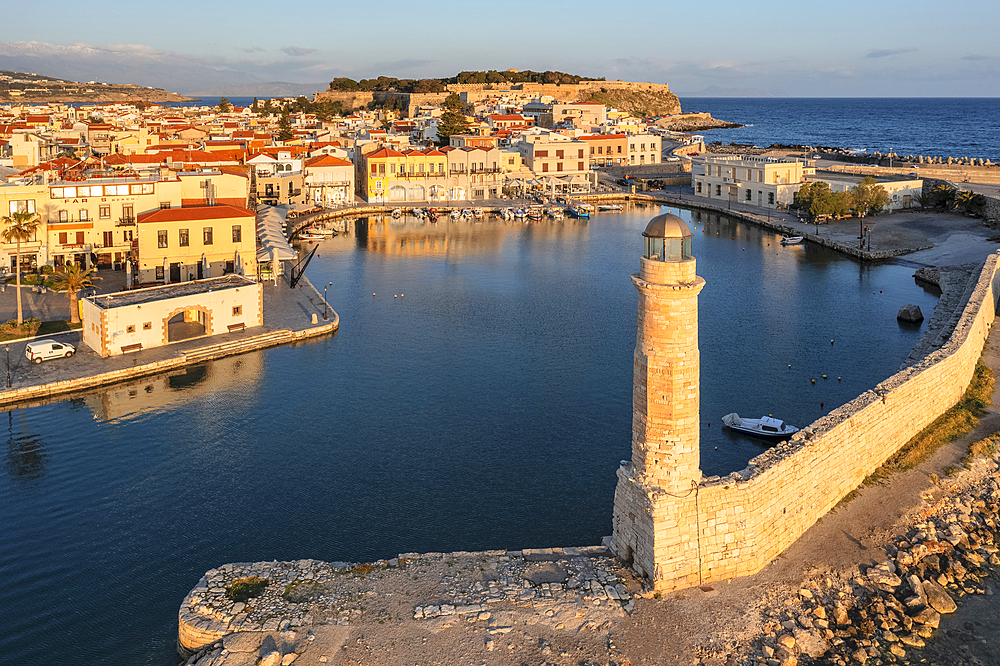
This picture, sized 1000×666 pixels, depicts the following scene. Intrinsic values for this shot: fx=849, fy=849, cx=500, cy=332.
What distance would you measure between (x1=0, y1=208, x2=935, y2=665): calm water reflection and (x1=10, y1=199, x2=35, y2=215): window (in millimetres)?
14267

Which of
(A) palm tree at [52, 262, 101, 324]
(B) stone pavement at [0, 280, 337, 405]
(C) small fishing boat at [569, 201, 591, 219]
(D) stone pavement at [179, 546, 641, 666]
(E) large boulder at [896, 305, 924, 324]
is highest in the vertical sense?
(C) small fishing boat at [569, 201, 591, 219]

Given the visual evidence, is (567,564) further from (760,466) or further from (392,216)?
(392,216)

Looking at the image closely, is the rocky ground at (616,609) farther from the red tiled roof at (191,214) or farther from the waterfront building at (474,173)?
the waterfront building at (474,173)

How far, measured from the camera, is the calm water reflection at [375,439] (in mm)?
16656

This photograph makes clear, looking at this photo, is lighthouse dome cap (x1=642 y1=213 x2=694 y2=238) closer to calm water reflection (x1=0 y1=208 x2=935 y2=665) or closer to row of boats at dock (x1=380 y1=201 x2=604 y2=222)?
calm water reflection (x1=0 y1=208 x2=935 y2=665)

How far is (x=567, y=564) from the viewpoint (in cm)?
1445

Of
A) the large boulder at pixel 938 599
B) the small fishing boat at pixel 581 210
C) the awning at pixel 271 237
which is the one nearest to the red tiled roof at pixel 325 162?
the awning at pixel 271 237

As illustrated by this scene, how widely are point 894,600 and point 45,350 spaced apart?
82.0 ft

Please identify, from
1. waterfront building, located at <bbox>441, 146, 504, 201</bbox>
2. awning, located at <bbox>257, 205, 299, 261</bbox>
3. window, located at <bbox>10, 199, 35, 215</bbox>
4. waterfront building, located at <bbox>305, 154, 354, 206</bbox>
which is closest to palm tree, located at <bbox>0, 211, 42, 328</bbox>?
window, located at <bbox>10, 199, 35, 215</bbox>

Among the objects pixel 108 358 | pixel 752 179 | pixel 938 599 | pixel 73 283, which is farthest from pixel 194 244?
pixel 752 179

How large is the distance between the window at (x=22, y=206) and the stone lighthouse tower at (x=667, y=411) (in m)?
34.1

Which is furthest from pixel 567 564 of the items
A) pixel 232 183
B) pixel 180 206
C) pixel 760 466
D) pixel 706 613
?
pixel 232 183

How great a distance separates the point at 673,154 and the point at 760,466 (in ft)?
298

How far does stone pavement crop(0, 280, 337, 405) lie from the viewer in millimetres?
25750
